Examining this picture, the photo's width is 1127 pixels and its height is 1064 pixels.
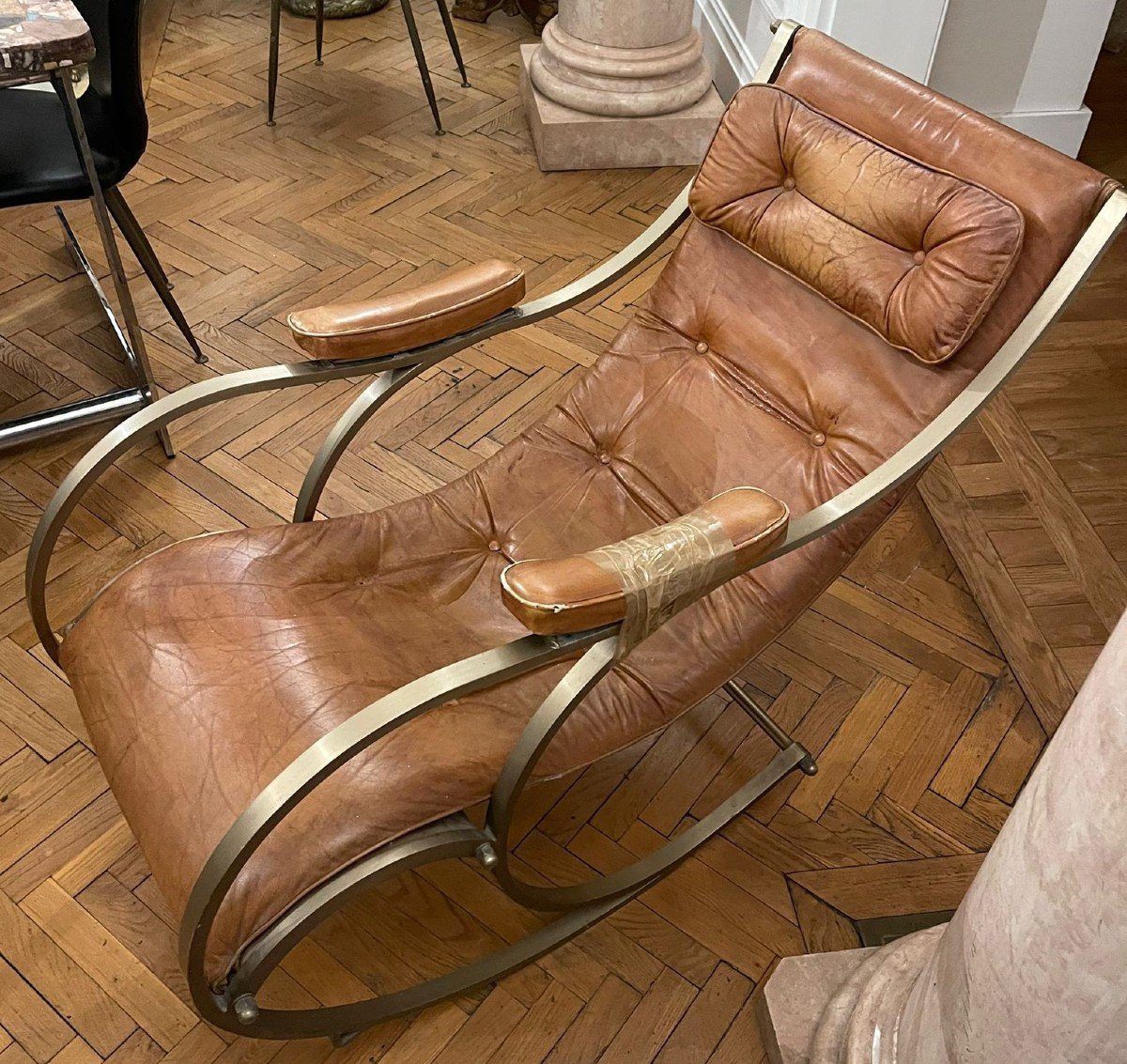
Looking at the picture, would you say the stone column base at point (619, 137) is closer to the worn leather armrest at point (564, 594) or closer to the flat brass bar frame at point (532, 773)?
the flat brass bar frame at point (532, 773)

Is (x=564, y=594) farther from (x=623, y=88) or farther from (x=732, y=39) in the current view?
(x=732, y=39)

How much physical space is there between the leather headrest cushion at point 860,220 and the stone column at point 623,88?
176cm

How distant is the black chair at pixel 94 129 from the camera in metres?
2.15

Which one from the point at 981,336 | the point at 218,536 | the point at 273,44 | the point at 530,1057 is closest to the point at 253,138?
the point at 273,44

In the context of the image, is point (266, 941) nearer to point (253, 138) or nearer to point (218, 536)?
point (218, 536)

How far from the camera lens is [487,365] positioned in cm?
273

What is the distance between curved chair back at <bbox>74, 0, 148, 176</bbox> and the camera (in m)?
2.17

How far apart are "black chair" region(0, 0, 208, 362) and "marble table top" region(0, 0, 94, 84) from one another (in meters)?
0.22

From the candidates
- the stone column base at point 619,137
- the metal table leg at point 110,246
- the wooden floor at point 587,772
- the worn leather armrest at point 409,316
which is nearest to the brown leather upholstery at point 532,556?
the worn leather armrest at point 409,316

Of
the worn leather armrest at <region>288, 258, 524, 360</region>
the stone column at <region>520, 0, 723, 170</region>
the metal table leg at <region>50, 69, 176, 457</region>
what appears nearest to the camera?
the worn leather armrest at <region>288, 258, 524, 360</region>

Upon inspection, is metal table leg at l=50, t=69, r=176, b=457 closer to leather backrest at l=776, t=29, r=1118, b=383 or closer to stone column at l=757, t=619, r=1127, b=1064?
leather backrest at l=776, t=29, r=1118, b=383

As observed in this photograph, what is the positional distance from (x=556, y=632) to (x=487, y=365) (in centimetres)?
159

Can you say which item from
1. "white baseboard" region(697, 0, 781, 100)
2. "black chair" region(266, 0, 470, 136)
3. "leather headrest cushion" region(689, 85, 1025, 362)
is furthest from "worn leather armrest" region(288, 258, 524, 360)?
"black chair" region(266, 0, 470, 136)

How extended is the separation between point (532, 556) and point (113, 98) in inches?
51.9
